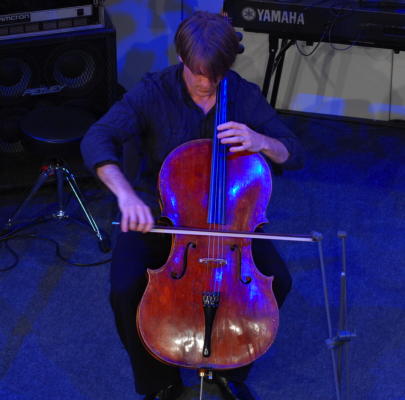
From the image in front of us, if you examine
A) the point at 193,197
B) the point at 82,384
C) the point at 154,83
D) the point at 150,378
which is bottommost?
the point at 82,384

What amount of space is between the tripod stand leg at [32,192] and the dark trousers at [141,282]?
0.86 meters

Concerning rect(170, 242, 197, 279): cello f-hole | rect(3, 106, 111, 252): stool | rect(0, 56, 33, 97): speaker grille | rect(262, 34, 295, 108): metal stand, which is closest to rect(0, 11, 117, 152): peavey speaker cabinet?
rect(0, 56, 33, 97): speaker grille

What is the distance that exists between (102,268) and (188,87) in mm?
1084

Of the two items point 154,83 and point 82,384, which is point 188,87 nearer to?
point 154,83

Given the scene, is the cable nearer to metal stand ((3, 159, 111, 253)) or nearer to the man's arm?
metal stand ((3, 159, 111, 253))

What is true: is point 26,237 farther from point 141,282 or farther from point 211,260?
point 211,260

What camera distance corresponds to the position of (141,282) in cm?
199

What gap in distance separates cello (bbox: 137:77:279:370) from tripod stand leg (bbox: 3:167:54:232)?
3.52 feet

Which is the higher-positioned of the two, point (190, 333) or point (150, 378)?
point (190, 333)

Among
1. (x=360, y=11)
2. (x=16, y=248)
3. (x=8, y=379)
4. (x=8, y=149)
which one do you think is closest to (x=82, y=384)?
(x=8, y=379)

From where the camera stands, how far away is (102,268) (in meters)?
2.85

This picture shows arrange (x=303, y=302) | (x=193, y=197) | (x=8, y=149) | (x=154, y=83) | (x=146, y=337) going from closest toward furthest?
(x=146, y=337) → (x=193, y=197) → (x=154, y=83) → (x=303, y=302) → (x=8, y=149)

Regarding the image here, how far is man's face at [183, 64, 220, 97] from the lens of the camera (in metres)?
1.90

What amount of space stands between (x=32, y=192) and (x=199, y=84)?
1234 mm
